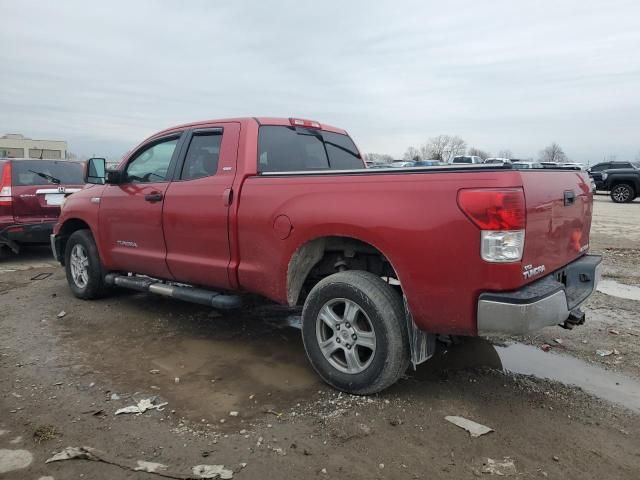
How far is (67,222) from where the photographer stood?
6344 millimetres

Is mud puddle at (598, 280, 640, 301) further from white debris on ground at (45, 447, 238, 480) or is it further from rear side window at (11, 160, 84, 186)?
rear side window at (11, 160, 84, 186)

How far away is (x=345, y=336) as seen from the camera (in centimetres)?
358

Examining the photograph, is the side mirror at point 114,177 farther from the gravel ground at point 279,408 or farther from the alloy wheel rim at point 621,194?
the alloy wheel rim at point 621,194

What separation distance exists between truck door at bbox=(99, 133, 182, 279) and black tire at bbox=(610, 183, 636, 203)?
70.7ft

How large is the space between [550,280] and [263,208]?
82.9 inches

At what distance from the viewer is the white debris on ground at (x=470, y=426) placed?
3.09 meters

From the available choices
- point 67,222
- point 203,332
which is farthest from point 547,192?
point 67,222

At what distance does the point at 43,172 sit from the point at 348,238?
7.17 metres

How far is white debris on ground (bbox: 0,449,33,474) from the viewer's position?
109 inches

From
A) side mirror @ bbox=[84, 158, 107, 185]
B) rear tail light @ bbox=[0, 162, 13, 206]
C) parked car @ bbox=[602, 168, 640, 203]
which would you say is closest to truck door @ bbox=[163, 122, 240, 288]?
side mirror @ bbox=[84, 158, 107, 185]

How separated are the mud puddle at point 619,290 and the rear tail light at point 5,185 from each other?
8724 mm

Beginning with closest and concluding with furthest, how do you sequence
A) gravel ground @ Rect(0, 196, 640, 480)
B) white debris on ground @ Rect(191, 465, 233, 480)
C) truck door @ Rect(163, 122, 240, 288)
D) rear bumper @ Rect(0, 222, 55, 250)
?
white debris on ground @ Rect(191, 465, 233, 480) → gravel ground @ Rect(0, 196, 640, 480) → truck door @ Rect(163, 122, 240, 288) → rear bumper @ Rect(0, 222, 55, 250)

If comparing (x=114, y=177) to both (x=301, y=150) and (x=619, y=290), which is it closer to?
(x=301, y=150)

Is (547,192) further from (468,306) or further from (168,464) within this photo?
(168,464)
